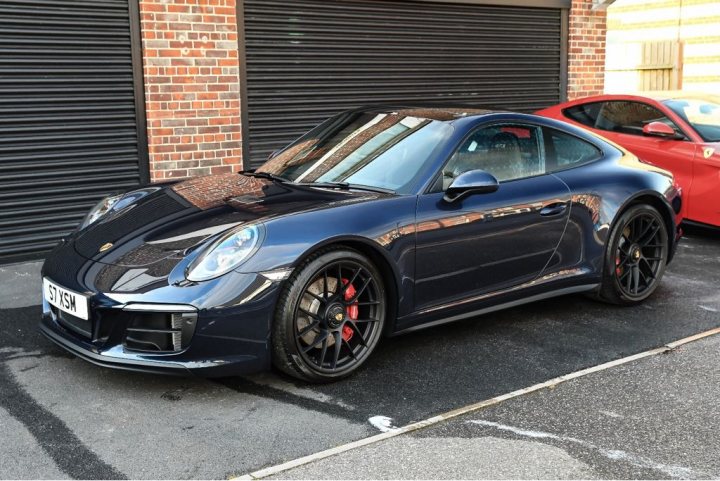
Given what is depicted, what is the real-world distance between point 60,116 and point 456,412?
5106 mm

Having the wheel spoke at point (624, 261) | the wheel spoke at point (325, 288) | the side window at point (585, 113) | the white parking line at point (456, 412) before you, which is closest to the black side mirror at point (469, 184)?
the wheel spoke at point (325, 288)

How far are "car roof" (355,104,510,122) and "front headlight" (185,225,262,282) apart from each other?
5.04 ft

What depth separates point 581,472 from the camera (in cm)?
320

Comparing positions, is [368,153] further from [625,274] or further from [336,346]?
[625,274]

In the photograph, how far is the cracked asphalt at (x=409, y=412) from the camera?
326 cm

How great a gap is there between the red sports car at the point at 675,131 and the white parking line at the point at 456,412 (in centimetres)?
277

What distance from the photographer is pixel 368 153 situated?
15.7 feet

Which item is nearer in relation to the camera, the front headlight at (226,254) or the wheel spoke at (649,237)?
the front headlight at (226,254)

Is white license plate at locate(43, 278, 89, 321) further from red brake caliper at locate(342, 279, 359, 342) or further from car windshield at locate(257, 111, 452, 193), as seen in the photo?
car windshield at locate(257, 111, 452, 193)

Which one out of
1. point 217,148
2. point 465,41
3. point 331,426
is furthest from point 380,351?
point 465,41

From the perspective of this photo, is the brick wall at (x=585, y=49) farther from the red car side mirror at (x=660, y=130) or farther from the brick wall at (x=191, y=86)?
the brick wall at (x=191, y=86)

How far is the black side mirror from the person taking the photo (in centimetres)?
441

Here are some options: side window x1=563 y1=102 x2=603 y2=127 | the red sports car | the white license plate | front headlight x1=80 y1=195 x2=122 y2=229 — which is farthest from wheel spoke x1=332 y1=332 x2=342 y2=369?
side window x1=563 y1=102 x2=603 y2=127

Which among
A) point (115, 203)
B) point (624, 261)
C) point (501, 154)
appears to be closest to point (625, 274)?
point (624, 261)
